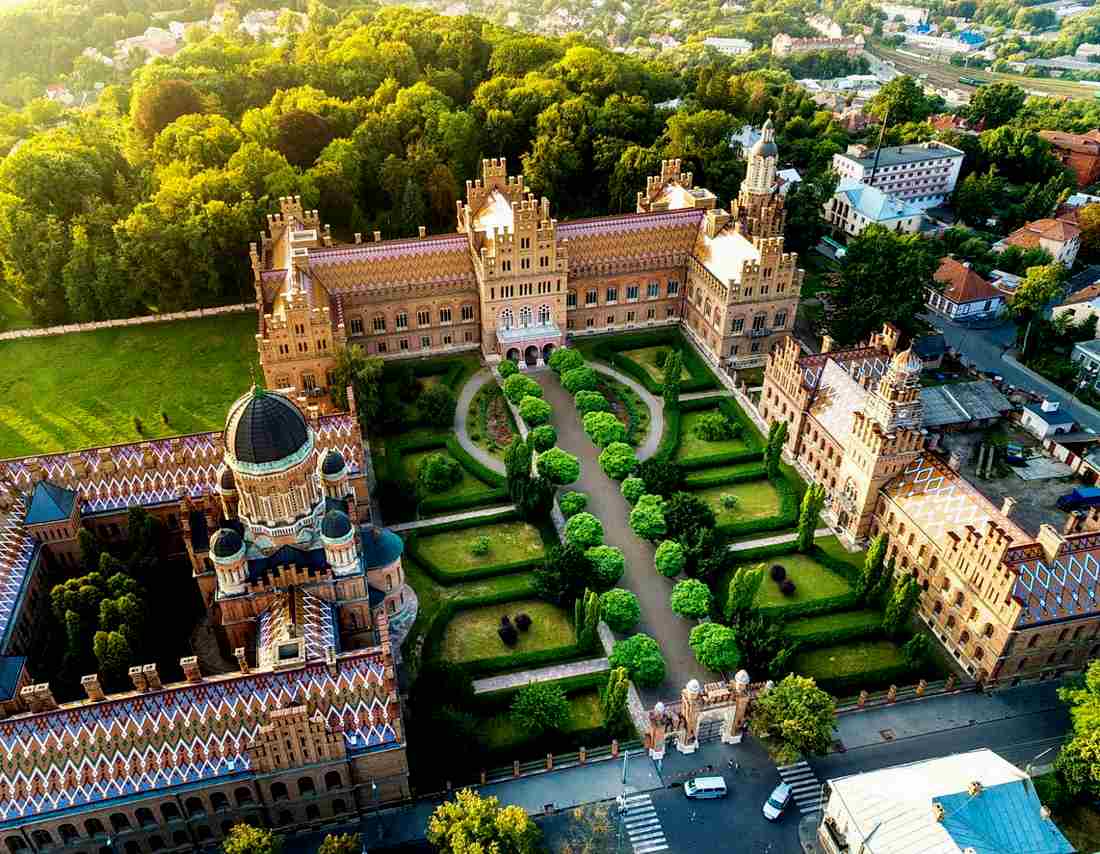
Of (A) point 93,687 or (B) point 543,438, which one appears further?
(B) point 543,438

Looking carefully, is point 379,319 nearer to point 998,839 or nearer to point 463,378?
point 463,378

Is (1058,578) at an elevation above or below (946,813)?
above

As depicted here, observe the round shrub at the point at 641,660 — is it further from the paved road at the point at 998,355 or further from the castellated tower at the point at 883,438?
the paved road at the point at 998,355

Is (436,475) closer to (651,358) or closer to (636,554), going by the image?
(636,554)

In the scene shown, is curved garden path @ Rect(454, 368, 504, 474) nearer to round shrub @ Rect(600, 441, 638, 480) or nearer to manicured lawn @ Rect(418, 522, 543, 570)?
manicured lawn @ Rect(418, 522, 543, 570)

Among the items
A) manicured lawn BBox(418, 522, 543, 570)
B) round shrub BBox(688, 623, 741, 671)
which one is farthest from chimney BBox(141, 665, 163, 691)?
round shrub BBox(688, 623, 741, 671)

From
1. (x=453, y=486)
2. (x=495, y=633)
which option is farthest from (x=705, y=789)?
(x=453, y=486)

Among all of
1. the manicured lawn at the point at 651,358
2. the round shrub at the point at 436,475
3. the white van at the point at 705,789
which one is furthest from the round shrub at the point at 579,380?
the white van at the point at 705,789
